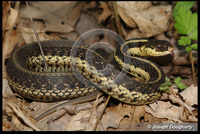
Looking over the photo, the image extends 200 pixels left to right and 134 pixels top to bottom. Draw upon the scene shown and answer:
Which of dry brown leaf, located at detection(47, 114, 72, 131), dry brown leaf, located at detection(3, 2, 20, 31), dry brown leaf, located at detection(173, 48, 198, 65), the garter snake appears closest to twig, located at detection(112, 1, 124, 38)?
the garter snake

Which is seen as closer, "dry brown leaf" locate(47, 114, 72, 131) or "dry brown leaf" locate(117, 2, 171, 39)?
"dry brown leaf" locate(47, 114, 72, 131)

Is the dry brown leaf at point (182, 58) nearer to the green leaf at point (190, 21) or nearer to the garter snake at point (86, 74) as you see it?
the garter snake at point (86, 74)

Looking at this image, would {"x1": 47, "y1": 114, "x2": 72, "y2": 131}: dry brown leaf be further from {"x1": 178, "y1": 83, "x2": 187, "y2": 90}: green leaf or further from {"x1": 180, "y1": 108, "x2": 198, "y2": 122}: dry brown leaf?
{"x1": 178, "y1": 83, "x2": 187, "y2": 90}: green leaf

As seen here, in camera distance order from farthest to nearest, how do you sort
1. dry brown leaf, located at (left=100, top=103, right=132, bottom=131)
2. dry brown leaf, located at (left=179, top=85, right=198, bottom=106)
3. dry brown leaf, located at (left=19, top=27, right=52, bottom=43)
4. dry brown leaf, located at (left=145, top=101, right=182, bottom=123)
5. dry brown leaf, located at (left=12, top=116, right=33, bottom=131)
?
dry brown leaf, located at (left=19, top=27, right=52, bottom=43) < dry brown leaf, located at (left=179, top=85, right=198, bottom=106) < dry brown leaf, located at (left=145, top=101, right=182, bottom=123) < dry brown leaf, located at (left=100, top=103, right=132, bottom=131) < dry brown leaf, located at (left=12, top=116, right=33, bottom=131)

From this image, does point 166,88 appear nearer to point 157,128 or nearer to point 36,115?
point 157,128

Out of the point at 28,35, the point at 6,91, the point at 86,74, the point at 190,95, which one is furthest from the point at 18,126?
the point at 190,95

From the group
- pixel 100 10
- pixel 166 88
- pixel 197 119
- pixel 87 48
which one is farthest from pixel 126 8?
pixel 197 119
